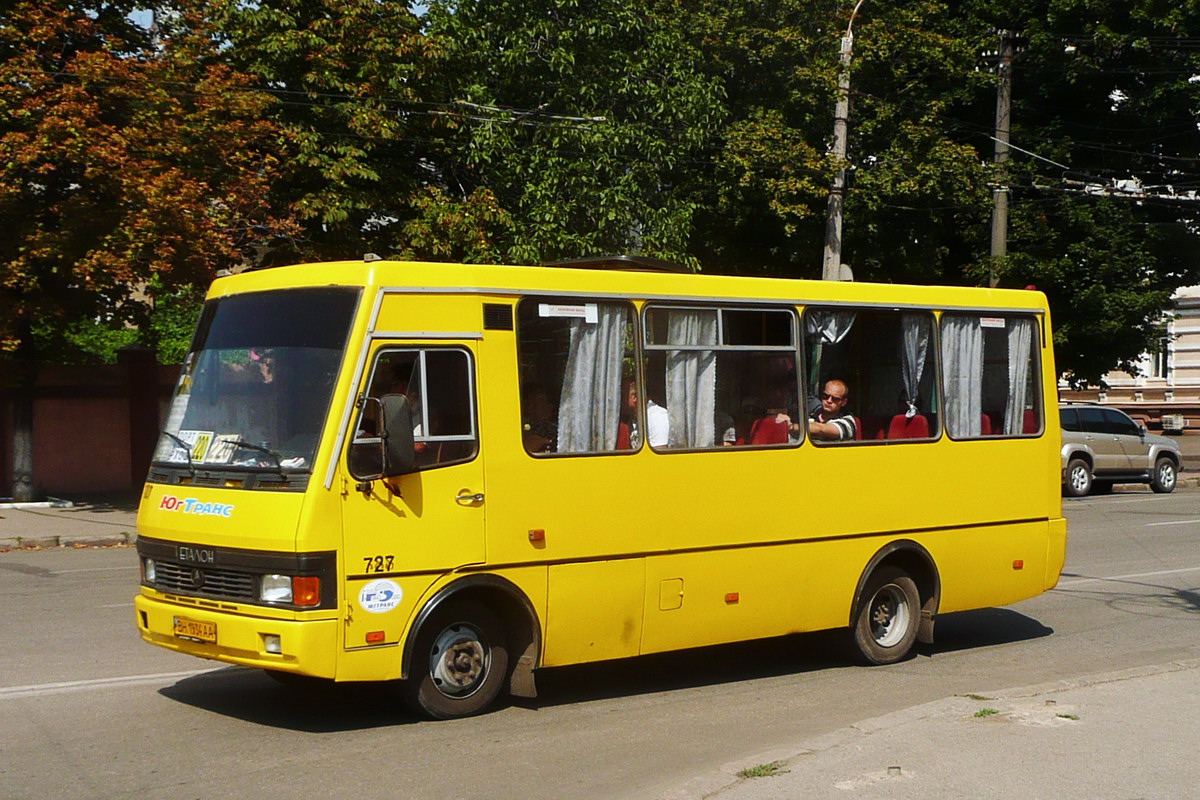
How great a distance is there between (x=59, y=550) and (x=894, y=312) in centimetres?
1270

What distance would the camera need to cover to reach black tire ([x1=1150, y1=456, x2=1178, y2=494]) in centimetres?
3031

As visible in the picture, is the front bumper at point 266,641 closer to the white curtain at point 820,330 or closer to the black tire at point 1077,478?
the white curtain at point 820,330

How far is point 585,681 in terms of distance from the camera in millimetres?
9672

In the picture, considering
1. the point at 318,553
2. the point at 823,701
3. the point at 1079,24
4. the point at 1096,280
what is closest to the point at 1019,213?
the point at 1096,280

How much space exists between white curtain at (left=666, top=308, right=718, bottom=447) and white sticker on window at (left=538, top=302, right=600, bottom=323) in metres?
0.62

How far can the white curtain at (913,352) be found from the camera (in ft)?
34.5

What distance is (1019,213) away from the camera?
31938mm

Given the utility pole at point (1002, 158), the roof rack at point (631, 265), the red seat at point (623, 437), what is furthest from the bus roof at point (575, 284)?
the utility pole at point (1002, 158)

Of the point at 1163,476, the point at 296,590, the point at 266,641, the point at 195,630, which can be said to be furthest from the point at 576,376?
the point at 1163,476

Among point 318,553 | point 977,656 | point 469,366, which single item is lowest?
point 977,656

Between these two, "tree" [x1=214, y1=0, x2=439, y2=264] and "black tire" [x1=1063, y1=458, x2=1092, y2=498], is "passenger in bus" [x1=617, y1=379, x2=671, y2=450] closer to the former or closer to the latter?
"tree" [x1=214, y1=0, x2=439, y2=264]

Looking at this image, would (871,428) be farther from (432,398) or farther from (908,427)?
(432,398)

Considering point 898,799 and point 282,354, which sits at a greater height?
point 282,354

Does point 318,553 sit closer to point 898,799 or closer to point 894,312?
point 898,799
